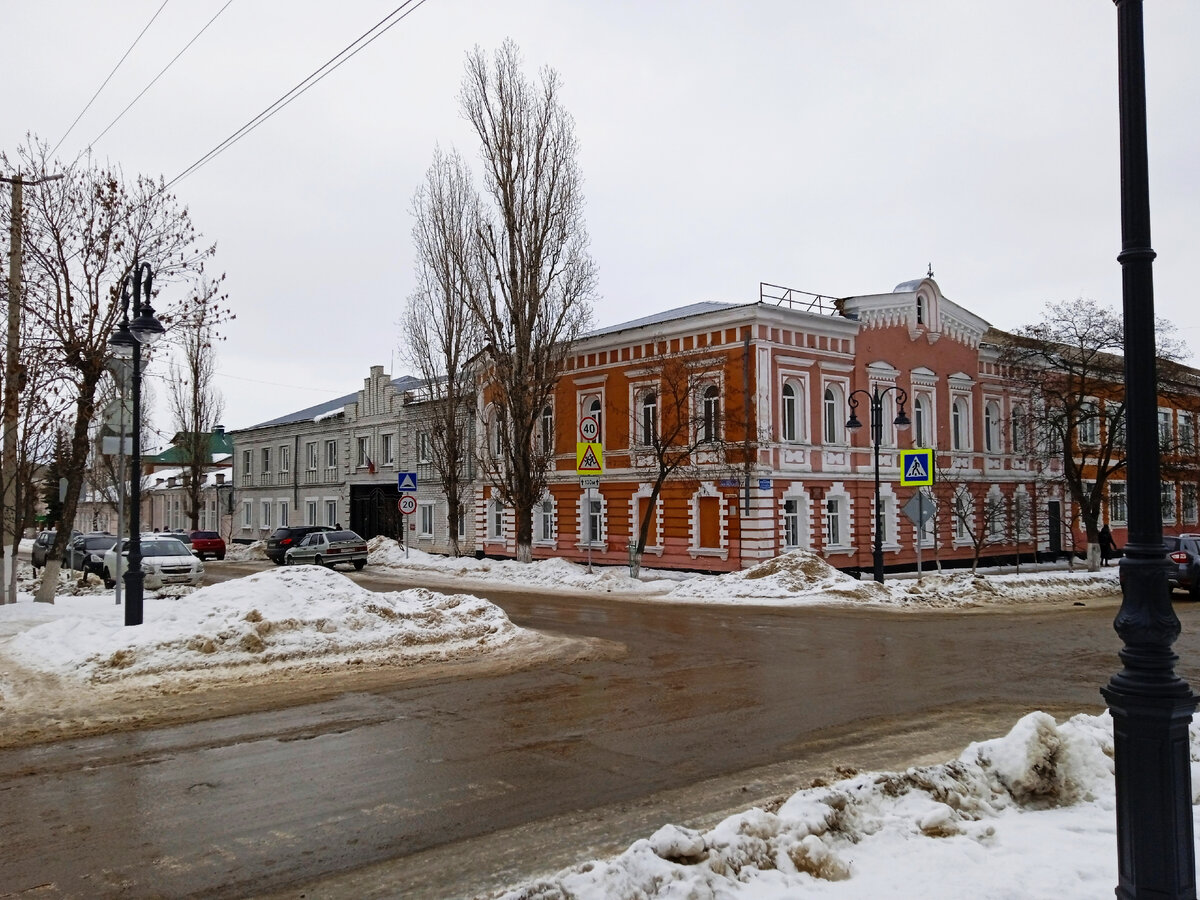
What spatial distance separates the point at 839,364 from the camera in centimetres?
3139

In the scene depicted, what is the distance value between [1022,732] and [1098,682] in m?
5.89

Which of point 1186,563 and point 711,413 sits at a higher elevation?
point 711,413

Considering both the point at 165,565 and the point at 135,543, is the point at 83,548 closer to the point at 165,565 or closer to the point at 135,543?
the point at 165,565

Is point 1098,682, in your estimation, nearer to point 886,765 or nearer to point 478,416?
point 886,765

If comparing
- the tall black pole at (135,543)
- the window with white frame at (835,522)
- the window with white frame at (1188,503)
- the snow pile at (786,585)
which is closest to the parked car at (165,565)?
the tall black pole at (135,543)

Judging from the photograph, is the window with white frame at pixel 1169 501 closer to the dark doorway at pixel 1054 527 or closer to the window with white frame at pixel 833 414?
the dark doorway at pixel 1054 527

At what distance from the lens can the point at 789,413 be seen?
30.5 metres

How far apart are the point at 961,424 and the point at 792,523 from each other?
34.5 feet

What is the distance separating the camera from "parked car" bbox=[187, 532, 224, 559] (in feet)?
147

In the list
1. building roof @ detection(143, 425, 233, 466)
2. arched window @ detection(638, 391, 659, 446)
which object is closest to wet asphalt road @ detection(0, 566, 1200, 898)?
arched window @ detection(638, 391, 659, 446)

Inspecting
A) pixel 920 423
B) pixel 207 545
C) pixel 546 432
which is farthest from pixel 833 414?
pixel 207 545

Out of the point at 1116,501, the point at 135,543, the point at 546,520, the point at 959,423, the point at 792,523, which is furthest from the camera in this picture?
the point at 1116,501

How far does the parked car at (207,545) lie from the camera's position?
44816 mm

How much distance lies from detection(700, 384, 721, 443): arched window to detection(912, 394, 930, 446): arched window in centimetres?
862
